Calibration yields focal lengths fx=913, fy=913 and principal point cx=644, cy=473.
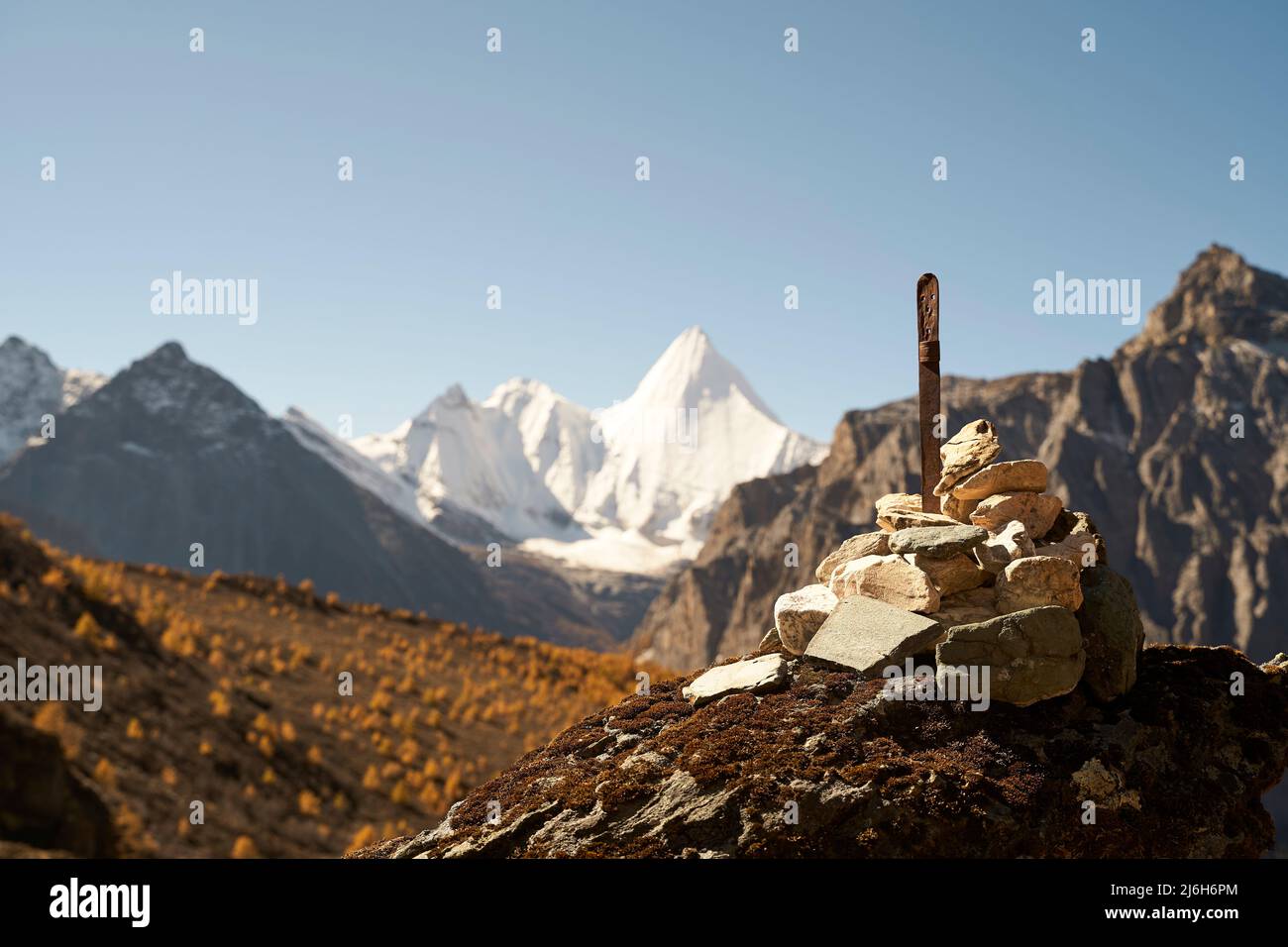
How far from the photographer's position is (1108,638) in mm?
10828

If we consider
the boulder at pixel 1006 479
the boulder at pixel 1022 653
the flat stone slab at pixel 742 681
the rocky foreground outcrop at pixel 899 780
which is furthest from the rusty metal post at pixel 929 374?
the rocky foreground outcrop at pixel 899 780

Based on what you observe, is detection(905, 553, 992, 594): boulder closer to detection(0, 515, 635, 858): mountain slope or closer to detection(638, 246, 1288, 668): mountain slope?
detection(0, 515, 635, 858): mountain slope

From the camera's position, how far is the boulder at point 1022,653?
33.2ft

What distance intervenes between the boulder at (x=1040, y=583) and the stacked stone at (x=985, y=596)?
0.01 m

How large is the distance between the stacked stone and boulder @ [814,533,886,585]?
18 mm

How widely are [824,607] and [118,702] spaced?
23.9 meters

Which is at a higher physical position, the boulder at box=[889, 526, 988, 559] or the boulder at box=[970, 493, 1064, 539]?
the boulder at box=[970, 493, 1064, 539]

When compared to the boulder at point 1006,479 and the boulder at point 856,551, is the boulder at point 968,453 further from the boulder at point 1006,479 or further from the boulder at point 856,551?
the boulder at point 856,551

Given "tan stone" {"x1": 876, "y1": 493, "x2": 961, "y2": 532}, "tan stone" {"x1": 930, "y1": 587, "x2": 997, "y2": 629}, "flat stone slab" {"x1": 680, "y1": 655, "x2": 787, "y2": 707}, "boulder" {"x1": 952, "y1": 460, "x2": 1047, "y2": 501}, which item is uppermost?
"boulder" {"x1": 952, "y1": 460, "x2": 1047, "y2": 501}

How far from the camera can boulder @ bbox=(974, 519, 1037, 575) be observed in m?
11.0

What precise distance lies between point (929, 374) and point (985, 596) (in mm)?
3606

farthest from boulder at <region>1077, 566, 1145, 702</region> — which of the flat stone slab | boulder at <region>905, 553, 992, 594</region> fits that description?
the flat stone slab
